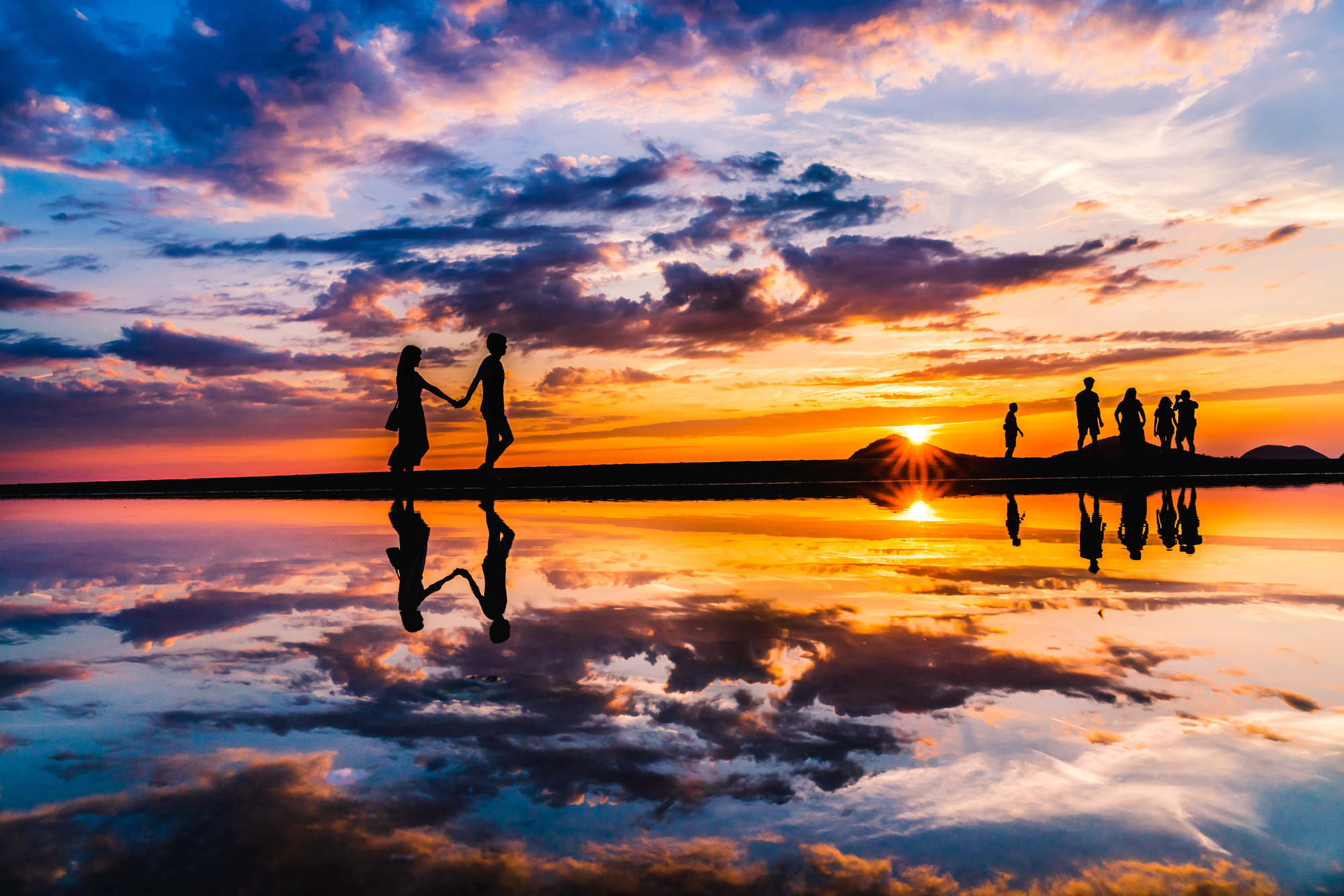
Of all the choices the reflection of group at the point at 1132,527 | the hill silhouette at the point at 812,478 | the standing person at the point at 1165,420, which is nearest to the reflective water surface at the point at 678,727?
the reflection of group at the point at 1132,527

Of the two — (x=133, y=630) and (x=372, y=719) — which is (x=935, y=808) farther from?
(x=133, y=630)

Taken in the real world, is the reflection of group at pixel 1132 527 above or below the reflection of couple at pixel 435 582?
above

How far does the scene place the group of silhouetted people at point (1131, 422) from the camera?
20.7 meters

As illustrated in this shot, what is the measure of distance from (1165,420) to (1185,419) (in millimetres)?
590

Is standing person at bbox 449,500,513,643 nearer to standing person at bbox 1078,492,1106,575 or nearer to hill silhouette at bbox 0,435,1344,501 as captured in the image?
standing person at bbox 1078,492,1106,575

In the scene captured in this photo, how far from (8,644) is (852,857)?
4.55 m

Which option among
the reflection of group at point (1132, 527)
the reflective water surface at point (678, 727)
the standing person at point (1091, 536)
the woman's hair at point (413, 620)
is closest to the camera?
the reflective water surface at point (678, 727)

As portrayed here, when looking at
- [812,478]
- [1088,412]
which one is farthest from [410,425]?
[1088,412]

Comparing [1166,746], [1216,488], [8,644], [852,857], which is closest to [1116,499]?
[1216,488]

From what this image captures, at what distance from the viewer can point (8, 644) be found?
4.08 meters

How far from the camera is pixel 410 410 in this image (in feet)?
43.1

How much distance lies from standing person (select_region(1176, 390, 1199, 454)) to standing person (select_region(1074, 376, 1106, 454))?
4855 mm

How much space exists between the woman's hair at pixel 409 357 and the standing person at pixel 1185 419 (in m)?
22.9

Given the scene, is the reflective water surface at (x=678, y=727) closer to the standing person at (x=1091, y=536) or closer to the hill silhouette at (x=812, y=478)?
the standing person at (x=1091, y=536)
